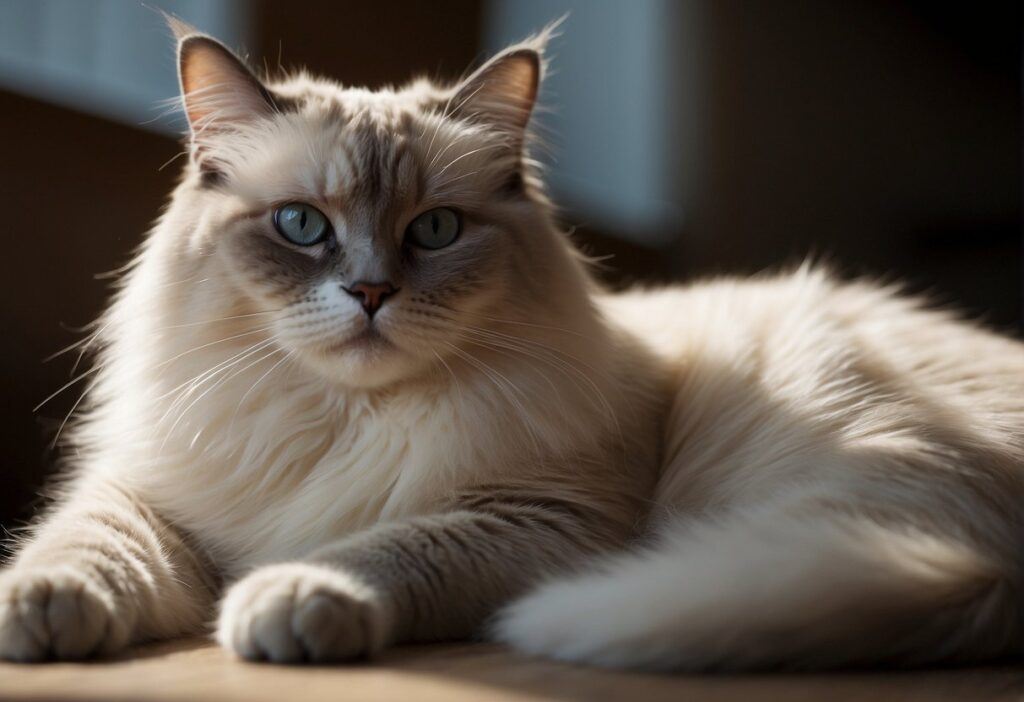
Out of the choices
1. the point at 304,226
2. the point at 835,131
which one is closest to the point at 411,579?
the point at 304,226

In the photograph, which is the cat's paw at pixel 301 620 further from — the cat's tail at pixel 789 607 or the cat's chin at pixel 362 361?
the cat's chin at pixel 362 361

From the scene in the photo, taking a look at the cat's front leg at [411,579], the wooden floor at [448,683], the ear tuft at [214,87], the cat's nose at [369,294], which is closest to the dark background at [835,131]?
the ear tuft at [214,87]

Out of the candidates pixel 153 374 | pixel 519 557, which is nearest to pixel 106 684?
pixel 519 557

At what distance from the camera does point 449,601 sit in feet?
4.39

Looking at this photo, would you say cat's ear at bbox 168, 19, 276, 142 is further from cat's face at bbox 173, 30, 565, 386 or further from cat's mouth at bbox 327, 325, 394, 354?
cat's mouth at bbox 327, 325, 394, 354

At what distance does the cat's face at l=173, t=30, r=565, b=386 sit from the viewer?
1.47m

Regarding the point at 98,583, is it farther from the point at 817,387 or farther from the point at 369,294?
Result: the point at 817,387

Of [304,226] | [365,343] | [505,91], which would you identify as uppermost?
[505,91]

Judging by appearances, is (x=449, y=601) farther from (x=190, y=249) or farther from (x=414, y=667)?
(x=190, y=249)

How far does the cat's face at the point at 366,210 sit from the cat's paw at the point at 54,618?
0.46 meters

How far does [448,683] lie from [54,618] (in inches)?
19.3

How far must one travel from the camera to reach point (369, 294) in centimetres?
144

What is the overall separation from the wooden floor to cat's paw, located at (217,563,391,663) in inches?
0.9

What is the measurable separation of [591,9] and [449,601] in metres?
3.76
